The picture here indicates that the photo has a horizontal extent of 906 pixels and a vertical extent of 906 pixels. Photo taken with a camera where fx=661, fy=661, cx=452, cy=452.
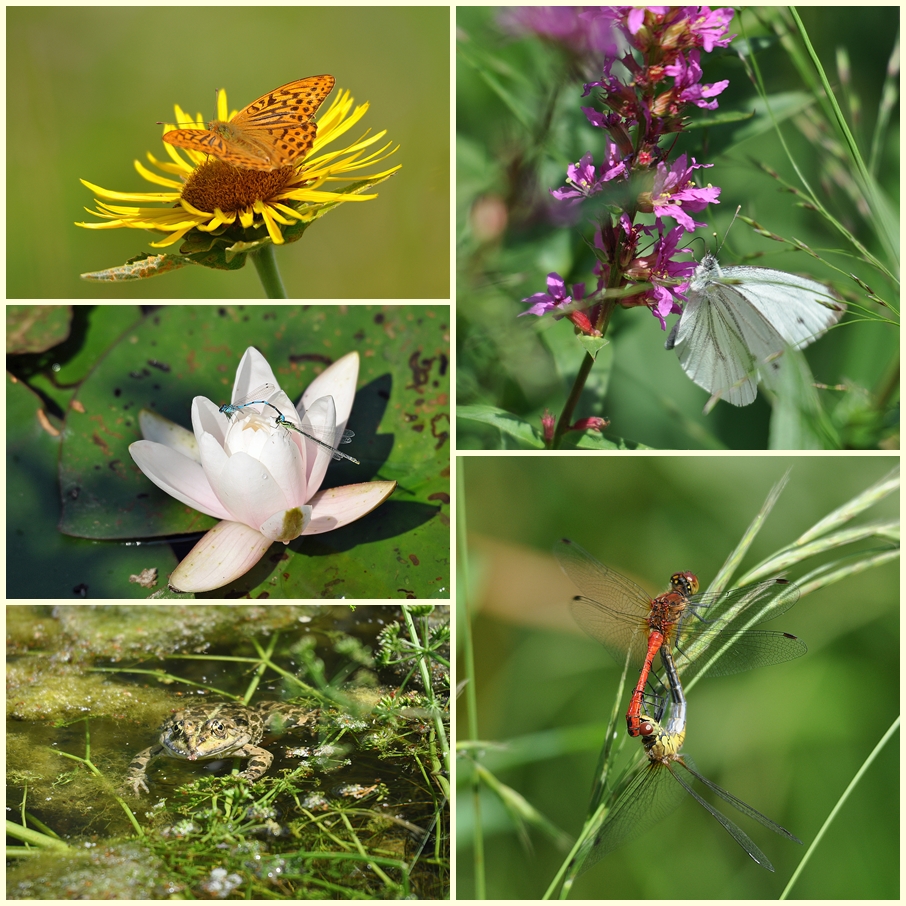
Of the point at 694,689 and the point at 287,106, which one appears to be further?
the point at 694,689

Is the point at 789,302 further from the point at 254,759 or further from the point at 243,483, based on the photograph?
the point at 254,759

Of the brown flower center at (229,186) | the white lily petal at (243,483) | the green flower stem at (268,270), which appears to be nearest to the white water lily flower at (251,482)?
the white lily petal at (243,483)

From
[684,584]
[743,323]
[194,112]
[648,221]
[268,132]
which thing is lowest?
[684,584]

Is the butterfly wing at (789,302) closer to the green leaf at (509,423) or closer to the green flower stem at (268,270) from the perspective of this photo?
the green leaf at (509,423)

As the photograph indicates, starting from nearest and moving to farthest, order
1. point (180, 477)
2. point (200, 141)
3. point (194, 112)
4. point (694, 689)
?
point (200, 141) < point (180, 477) < point (694, 689) < point (194, 112)

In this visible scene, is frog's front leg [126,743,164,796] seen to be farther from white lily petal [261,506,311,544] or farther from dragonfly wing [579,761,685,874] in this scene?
dragonfly wing [579,761,685,874]

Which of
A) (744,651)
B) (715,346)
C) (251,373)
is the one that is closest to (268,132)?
(251,373)
